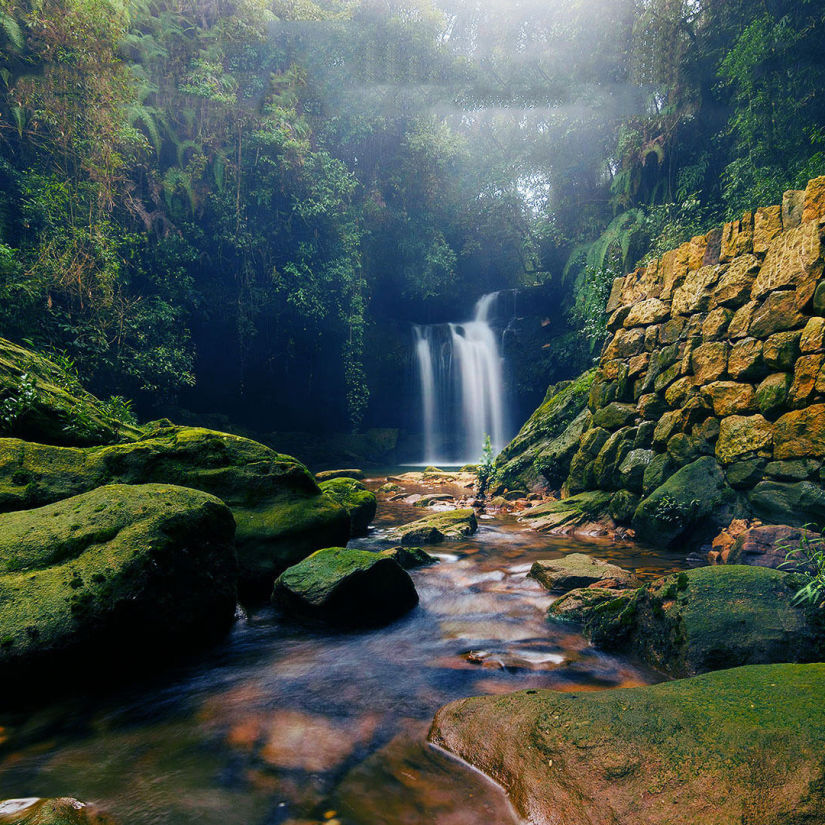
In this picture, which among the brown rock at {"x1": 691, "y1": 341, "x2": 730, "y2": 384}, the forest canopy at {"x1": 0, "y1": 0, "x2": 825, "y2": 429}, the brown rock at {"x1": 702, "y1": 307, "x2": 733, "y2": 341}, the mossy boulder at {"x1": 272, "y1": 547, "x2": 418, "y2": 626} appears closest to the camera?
the mossy boulder at {"x1": 272, "y1": 547, "x2": 418, "y2": 626}

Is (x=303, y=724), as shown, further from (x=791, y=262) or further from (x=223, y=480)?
(x=791, y=262)

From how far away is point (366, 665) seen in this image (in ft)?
11.7

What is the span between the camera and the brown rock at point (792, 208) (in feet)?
18.6

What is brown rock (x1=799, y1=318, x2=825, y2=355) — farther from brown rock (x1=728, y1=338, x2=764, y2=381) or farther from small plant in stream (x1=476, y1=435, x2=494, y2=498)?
small plant in stream (x1=476, y1=435, x2=494, y2=498)

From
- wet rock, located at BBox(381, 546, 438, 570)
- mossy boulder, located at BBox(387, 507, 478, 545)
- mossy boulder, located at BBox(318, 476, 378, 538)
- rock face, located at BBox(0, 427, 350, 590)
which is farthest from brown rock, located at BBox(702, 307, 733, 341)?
mossy boulder, located at BBox(318, 476, 378, 538)

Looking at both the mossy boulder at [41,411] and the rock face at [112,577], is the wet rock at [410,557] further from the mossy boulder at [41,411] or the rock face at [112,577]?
the mossy boulder at [41,411]

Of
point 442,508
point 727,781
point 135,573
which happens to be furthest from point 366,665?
point 442,508

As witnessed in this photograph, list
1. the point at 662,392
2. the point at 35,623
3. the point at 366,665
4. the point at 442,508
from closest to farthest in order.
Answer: the point at 35,623
the point at 366,665
the point at 662,392
the point at 442,508

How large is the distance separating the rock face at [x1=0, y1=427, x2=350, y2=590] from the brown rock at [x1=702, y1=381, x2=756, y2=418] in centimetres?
475

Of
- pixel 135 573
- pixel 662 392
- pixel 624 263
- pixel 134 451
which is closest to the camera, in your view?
pixel 135 573

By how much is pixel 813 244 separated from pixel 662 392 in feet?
8.29

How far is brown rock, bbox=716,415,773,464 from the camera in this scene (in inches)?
217

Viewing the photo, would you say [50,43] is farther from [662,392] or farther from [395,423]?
[395,423]

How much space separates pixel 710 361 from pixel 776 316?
3.15 feet
